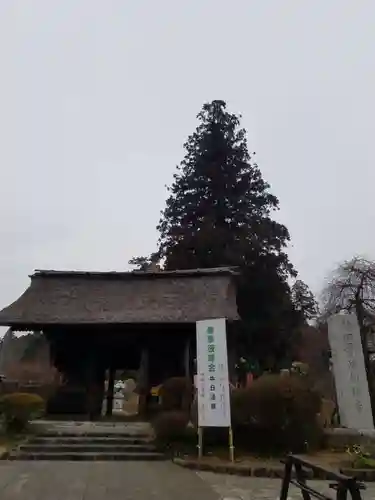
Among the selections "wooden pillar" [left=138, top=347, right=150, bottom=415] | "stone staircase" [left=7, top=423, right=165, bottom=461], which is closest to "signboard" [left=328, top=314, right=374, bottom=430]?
"stone staircase" [left=7, top=423, right=165, bottom=461]

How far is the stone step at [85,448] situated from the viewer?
36.7ft

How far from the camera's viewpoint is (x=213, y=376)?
10.4 meters

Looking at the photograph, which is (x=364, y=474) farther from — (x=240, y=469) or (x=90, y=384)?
(x=90, y=384)

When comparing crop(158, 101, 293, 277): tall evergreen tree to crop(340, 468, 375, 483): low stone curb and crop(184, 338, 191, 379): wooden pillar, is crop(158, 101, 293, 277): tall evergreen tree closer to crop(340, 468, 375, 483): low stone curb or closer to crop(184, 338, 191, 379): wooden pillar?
crop(184, 338, 191, 379): wooden pillar

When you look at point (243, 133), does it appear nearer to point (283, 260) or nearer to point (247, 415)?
point (283, 260)

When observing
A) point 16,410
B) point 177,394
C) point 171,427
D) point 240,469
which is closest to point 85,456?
point 171,427

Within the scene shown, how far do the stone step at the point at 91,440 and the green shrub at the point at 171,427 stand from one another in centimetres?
52

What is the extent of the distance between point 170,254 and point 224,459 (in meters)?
16.3

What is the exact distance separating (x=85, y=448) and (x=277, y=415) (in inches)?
175

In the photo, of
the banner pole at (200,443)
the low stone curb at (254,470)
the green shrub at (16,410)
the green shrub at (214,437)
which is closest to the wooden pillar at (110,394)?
the green shrub at (16,410)

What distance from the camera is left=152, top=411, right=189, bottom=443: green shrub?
11320 millimetres

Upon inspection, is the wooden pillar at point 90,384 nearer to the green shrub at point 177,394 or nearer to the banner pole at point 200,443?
the green shrub at point 177,394

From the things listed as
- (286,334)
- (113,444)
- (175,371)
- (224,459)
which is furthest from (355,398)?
(286,334)

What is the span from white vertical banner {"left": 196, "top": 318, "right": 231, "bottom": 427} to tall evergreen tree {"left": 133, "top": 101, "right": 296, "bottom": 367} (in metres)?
13.6
